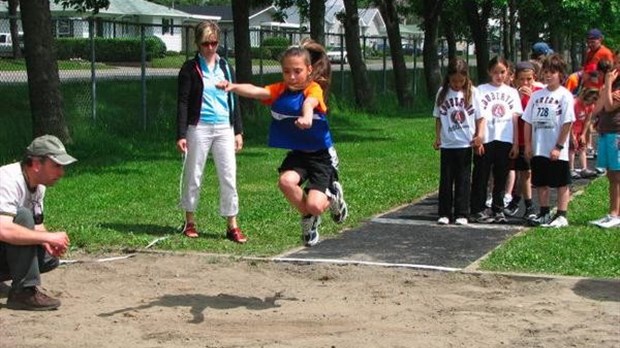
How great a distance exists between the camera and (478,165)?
11.4 m

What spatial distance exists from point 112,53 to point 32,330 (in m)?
19.0

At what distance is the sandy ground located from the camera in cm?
657

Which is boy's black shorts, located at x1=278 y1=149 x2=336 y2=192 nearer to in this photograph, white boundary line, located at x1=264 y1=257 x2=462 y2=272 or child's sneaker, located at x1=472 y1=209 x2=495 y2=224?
white boundary line, located at x1=264 y1=257 x2=462 y2=272

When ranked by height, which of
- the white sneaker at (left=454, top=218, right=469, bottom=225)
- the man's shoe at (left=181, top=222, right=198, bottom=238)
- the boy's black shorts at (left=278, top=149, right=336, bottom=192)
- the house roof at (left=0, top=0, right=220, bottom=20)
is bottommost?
the white sneaker at (left=454, top=218, right=469, bottom=225)

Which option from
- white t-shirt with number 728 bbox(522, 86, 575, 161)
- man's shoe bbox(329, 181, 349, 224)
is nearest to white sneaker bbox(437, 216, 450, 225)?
white t-shirt with number 728 bbox(522, 86, 575, 161)

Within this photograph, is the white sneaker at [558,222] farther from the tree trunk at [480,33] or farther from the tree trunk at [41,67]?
the tree trunk at [480,33]

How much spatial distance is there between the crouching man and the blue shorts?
580cm

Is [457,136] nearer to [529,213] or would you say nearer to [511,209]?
[529,213]

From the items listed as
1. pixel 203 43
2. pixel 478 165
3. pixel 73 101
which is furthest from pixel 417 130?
pixel 203 43

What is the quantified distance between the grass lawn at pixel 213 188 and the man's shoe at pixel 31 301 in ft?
7.20

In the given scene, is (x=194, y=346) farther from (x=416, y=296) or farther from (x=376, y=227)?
(x=376, y=227)

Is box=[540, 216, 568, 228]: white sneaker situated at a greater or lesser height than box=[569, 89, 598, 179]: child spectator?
lesser

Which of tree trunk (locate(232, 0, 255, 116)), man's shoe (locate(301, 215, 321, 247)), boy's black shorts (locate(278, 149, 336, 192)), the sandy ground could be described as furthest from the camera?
tree trunk (locate(232, 0, 255, 116))

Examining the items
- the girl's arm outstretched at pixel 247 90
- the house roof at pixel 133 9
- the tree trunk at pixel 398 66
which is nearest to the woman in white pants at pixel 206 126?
the girl's arm outstretched at pixel 247 90
